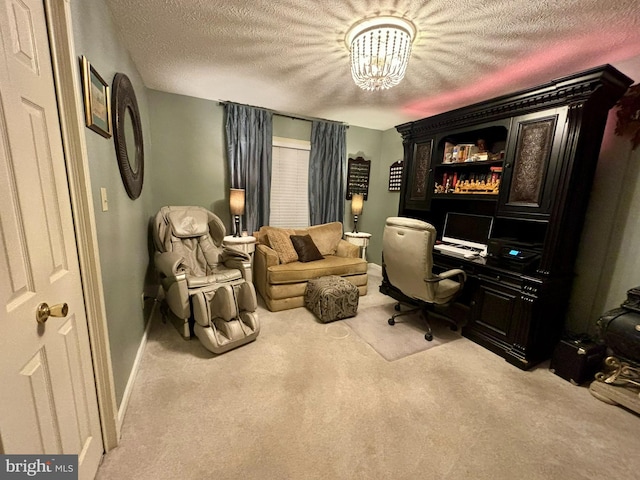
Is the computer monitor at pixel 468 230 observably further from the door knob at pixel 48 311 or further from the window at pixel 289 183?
the door knob at pixel 48 311

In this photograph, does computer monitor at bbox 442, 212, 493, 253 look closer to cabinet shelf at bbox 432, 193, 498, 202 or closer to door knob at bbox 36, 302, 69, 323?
cabinet shelf at bbox 432, 193, 498, 202

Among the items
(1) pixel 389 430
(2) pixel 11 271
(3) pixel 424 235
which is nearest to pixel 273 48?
(3) pixel 424 235

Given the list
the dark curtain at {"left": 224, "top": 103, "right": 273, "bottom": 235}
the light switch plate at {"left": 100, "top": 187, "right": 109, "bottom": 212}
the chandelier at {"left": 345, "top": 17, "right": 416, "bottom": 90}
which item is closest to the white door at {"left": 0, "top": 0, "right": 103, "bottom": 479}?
the light switch plate at {"left": 100, "top": 187, "right": 109, "bottom": 212}

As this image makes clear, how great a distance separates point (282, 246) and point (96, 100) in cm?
219

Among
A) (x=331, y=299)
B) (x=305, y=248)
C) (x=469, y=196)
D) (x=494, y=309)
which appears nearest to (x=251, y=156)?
(x=305, y=248)

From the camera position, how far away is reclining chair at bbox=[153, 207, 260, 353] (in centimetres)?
212

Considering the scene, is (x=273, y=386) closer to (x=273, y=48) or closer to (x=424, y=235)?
(x=424, y=235)

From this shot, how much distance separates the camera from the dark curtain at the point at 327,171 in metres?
3.80

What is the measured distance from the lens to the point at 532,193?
207cm

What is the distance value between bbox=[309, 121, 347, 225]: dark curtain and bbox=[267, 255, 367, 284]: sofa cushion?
843mm

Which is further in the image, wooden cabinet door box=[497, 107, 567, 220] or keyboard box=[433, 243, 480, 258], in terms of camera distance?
keyboard box=[433, 243, 480, 258]

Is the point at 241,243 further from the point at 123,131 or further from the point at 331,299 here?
the point at 123,131

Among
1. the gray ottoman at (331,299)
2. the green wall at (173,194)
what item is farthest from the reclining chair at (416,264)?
the green wall at (173,194)

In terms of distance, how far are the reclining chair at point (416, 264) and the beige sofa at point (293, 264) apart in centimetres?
82
